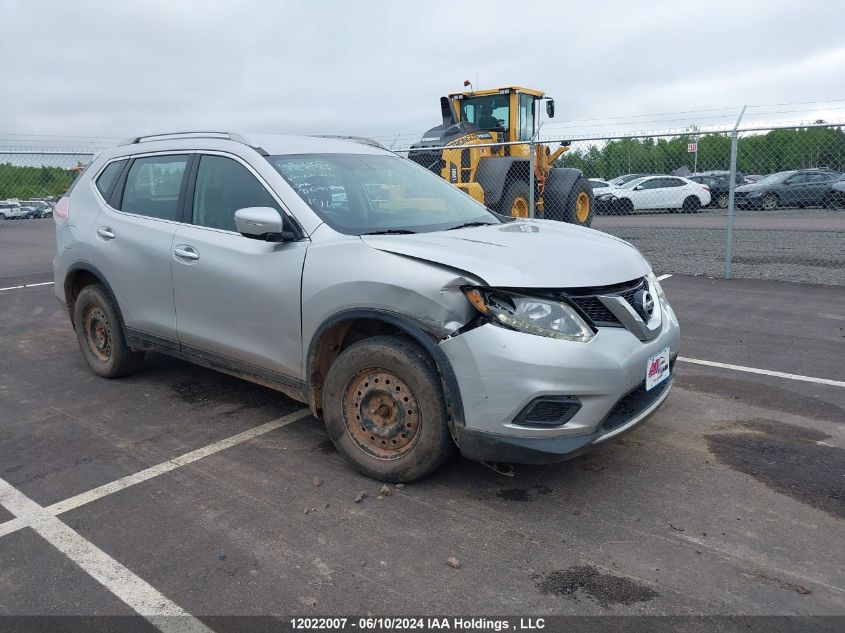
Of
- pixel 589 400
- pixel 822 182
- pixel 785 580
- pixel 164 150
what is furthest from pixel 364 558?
pixel 822 182

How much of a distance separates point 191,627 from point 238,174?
105 inches

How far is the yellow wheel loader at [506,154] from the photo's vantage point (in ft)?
43.7

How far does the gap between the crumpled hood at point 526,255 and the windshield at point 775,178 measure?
19.2 m

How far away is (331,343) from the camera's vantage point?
3805mm

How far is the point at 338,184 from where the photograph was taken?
167 inches

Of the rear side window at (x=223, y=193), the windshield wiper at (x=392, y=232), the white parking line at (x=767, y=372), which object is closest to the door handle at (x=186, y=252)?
the rear side window at (x=223, y=193)

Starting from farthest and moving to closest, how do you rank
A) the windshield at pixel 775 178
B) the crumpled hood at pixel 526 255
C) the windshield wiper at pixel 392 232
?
1. the windshield at pixel 775 178
2. the windshield wiper at pixel 392 232
3. the crumpled hood at pixel 526 255

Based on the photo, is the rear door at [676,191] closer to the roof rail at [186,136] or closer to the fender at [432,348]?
the roof rail at [186,136]

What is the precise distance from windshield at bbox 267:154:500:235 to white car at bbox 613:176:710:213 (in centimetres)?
2118

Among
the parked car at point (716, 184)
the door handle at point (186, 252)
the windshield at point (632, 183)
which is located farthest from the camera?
the parked car at point (716, 184)

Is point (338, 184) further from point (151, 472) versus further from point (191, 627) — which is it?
point (191, 627)

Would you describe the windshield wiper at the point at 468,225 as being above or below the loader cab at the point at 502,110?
below

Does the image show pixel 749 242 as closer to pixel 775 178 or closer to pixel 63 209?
pixel 775 178

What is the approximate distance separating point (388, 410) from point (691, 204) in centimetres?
2311
